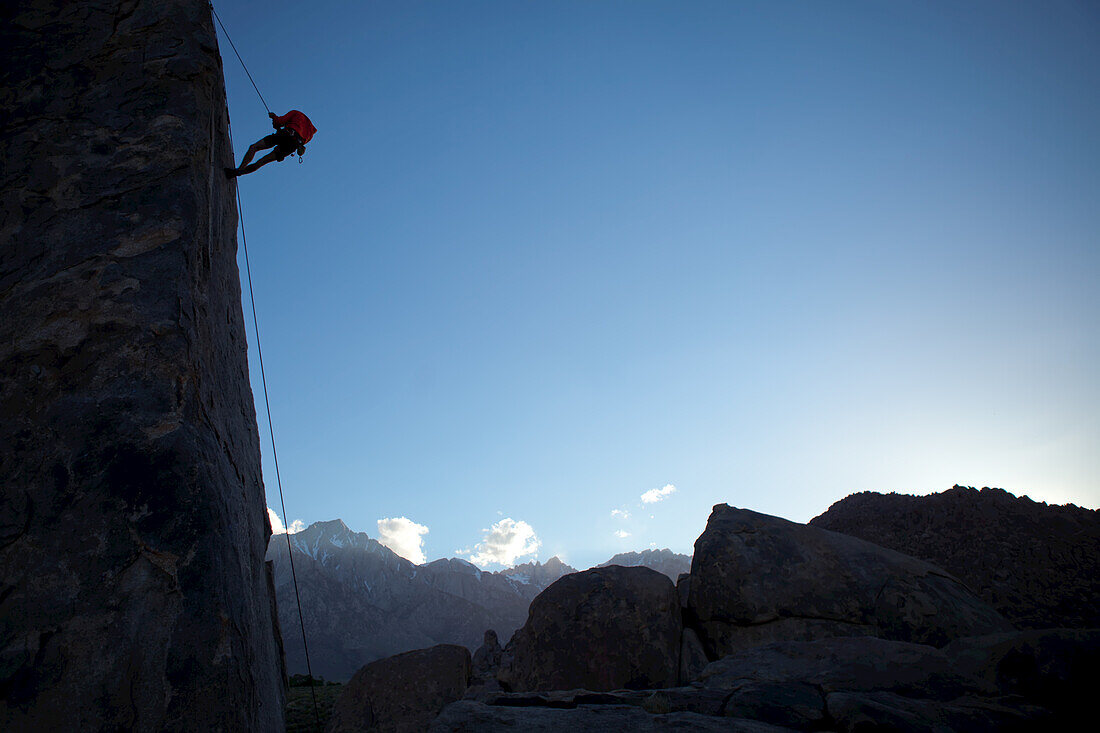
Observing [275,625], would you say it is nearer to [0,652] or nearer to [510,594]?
[0,652]

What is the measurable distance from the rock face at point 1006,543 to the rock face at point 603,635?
20.2ft

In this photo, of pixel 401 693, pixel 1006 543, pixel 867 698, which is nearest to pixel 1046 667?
pixel 867 698

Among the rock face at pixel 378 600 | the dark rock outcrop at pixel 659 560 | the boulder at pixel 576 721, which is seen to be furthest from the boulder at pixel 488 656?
the rock face at pixel 378 600

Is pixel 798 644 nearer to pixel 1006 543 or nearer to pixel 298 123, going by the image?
pixel 298 123

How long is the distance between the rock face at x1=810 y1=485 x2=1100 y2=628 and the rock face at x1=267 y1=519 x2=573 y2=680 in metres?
91.3

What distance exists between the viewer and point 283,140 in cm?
585

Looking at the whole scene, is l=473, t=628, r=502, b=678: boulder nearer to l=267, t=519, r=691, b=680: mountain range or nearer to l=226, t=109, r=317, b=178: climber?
l=226, t=109, r=317, b=178: climber

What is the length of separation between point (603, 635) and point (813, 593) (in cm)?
343

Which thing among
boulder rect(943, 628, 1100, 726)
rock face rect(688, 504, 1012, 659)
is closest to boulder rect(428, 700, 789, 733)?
boulder rect(943, 628, 1100, 726)

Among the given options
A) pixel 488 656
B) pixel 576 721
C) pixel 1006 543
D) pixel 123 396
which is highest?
pixel 123 396

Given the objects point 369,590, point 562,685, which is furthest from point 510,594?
point 562,685

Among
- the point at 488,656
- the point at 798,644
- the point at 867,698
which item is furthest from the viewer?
the point at 488,656

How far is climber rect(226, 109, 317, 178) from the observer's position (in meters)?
5.65

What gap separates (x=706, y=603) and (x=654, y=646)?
4.01ft
